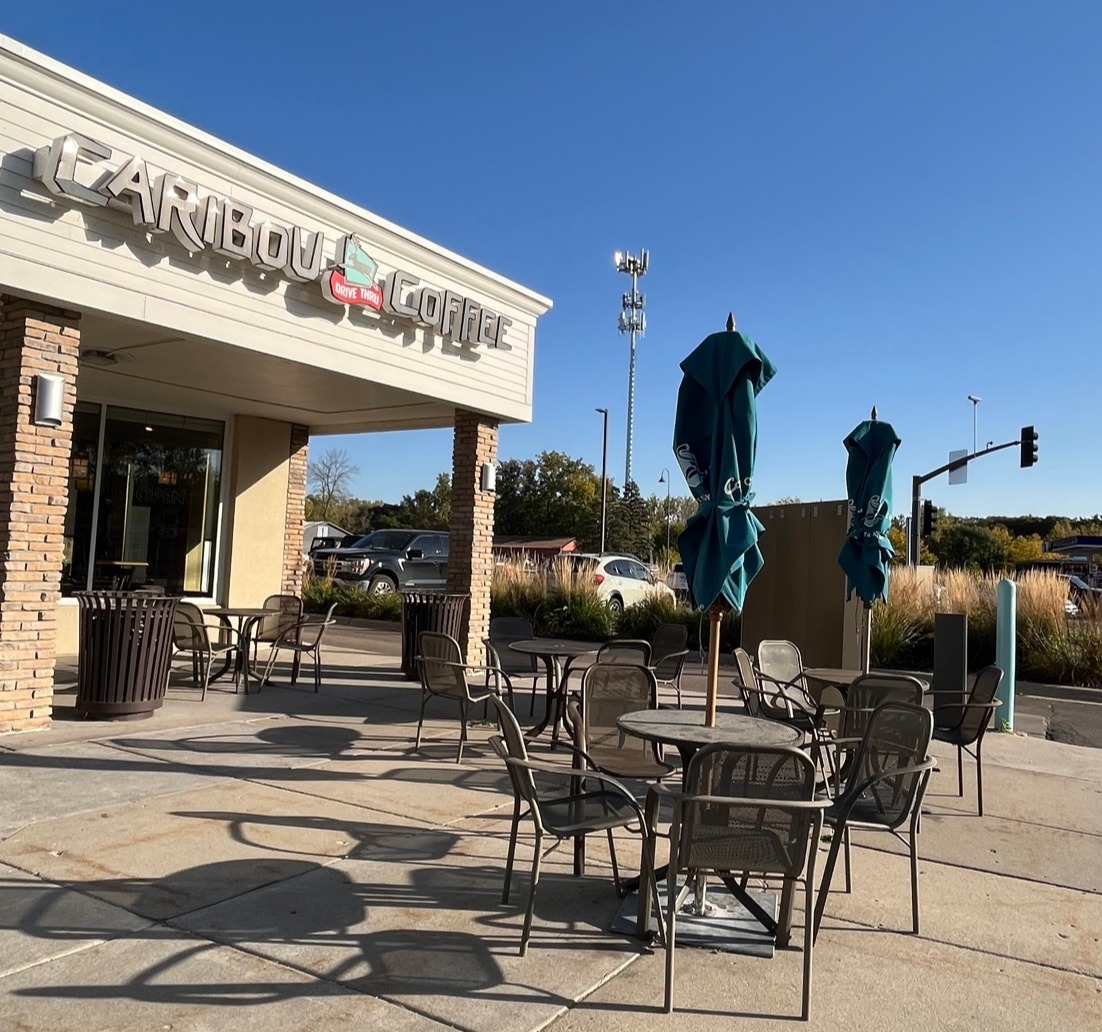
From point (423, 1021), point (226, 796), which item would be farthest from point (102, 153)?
point (423, 1021)

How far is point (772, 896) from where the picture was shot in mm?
4148

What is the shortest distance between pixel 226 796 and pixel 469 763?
71.9 inches

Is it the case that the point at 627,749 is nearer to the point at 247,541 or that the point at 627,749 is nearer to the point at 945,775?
the point at 945,775

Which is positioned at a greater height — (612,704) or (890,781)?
(612,704)

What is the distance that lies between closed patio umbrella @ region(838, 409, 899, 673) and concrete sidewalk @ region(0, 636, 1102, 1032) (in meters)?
1.79

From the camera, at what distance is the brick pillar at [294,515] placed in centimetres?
1336

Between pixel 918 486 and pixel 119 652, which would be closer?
pixel 119 652

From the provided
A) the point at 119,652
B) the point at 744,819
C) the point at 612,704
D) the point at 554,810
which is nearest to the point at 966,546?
the point at 119,652

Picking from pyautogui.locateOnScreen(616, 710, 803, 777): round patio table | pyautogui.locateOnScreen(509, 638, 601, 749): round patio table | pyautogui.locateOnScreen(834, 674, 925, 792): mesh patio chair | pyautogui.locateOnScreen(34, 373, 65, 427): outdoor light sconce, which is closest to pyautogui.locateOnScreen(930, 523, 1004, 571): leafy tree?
pyautogui.locateOnScreen(509, 638, 601, 749): round patio table

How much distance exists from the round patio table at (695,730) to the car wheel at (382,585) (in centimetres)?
1526

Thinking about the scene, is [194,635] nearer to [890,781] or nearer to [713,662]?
[713,662]

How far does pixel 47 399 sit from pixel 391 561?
48.0 ft

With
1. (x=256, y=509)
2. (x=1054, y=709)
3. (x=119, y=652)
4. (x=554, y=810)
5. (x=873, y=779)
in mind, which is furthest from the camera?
(x=256, y=509)

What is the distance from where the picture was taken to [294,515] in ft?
44.1
